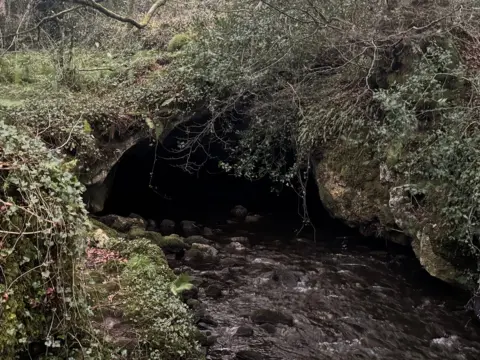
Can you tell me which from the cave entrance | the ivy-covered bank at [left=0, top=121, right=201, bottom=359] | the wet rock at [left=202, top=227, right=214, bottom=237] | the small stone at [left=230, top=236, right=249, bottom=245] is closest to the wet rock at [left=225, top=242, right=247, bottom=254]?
the small stone at [left=230, top=236, right=249, bottom=245]

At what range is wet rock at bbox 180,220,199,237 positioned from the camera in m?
11.4

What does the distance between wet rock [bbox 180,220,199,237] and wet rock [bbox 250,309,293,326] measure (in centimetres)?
408

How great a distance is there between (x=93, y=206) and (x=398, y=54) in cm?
734

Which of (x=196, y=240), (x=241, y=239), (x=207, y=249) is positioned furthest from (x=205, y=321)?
(x=241, y=239)

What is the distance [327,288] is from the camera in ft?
27.9

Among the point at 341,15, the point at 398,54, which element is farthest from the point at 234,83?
the point at 398,54

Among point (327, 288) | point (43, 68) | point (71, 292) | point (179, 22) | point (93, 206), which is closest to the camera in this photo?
point (71, 292)

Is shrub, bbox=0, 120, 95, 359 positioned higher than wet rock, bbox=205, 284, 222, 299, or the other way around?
shrub, bbox=0, 120, 95, 359

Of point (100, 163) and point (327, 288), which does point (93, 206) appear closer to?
point (100, 163)

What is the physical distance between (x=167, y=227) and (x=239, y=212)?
6.93 feet

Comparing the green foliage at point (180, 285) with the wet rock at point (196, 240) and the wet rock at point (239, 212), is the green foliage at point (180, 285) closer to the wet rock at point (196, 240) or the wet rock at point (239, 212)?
the wet rock at point (196, 240)

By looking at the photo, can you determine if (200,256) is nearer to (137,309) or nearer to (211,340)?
(211,340)

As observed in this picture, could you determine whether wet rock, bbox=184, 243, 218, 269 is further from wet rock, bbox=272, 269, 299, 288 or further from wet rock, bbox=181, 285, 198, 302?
Result: wet rock, bbox=272, 269, 299, 288

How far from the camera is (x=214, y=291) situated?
833 centimetres
